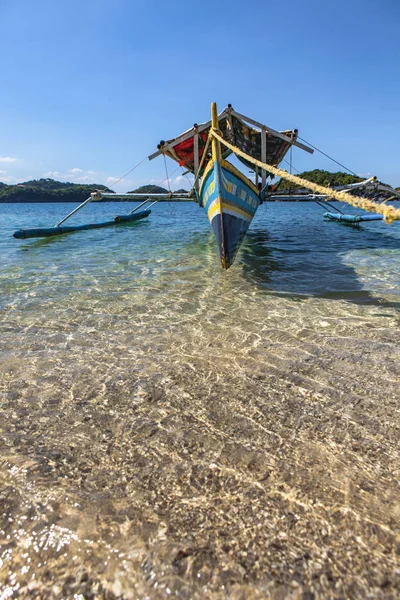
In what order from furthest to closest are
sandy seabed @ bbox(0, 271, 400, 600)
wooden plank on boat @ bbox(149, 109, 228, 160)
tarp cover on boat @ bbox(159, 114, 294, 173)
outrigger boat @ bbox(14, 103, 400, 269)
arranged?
tarp cover on boat @ bbox(159, 114, 294, 173) → wooden plank on boat @ bbox(149, 109, 228, 160) → outrigger boat @ bbox(14, 103, 400, 269) → sandy seabed @ bbox(0, 271, 400, 600)

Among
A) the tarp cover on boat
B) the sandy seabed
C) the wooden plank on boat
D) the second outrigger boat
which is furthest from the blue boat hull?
the sandy seabed

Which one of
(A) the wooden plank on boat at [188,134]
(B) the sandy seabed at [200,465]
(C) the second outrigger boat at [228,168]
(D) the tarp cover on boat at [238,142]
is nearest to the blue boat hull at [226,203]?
(C) the second outrigger boat at [228,168]

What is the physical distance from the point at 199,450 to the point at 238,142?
14.1 metres

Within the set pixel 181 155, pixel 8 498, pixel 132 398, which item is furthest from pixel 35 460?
pixel 181 155

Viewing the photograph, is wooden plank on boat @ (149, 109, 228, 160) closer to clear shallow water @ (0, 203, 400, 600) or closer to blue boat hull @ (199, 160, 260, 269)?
blue boat hull @ (199, 160, 260, 269)

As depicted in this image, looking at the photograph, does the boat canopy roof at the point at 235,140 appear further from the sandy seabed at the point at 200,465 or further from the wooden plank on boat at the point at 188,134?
the sandy seabed at the point at 200,465

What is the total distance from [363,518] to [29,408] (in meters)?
2.76


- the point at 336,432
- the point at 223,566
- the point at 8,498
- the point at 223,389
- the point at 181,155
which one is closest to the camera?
the point at 223,566

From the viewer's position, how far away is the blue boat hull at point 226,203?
873cm

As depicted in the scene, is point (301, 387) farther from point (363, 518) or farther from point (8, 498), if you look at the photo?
point (8, 498)

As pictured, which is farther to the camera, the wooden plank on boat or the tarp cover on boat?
the tarp cover on boat

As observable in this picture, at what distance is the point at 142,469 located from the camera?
225 centimetres

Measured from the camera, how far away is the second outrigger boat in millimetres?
8781

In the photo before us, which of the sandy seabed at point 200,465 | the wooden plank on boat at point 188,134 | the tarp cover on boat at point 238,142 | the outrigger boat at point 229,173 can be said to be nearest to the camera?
the sandy seabed at point 200,465
